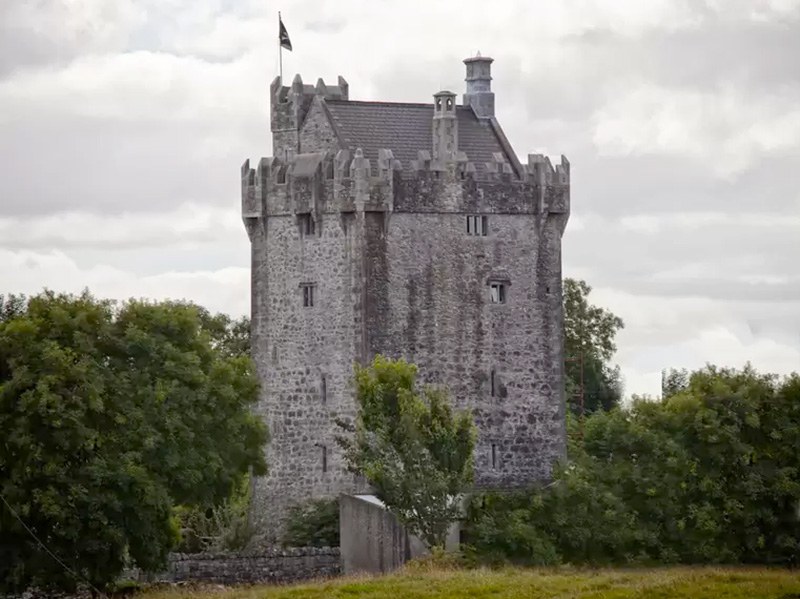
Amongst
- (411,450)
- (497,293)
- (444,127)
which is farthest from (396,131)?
(411,450)

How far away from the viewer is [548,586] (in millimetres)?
81562

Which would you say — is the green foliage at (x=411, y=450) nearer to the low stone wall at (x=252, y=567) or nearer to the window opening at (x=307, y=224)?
the low stone wall at (x=252, y=567)

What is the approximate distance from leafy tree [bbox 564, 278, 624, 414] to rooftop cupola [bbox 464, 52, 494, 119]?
20.8m

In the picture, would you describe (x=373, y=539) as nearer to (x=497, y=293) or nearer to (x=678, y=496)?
(x=678, y=496)

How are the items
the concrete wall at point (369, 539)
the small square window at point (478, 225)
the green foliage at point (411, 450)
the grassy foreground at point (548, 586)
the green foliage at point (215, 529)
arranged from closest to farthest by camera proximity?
1. the grassy foreground at point (548, 586)
2. the green foliage at point (411, 450)
3. the concrete wall at point (369, 539)
4. the green foliage at point (215, 529)
5. the small square window at point (478, 225)

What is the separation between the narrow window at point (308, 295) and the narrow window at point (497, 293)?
5949 millimetres

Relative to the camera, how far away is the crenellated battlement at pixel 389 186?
10225cm

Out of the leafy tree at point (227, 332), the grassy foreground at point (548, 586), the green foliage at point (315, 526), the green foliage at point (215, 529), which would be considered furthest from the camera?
the leafy tree at point (227, 332)

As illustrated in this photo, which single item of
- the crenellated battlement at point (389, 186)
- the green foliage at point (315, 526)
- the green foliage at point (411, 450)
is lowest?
the green foliage at point (315, 526)

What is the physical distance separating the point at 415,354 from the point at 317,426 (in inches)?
157

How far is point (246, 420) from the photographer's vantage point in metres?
92.9

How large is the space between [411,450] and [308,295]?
11090 millimetres

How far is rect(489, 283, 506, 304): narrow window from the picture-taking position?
340 ft

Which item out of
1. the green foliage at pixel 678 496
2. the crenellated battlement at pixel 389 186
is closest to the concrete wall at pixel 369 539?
the green foliage at pixel 678 496
